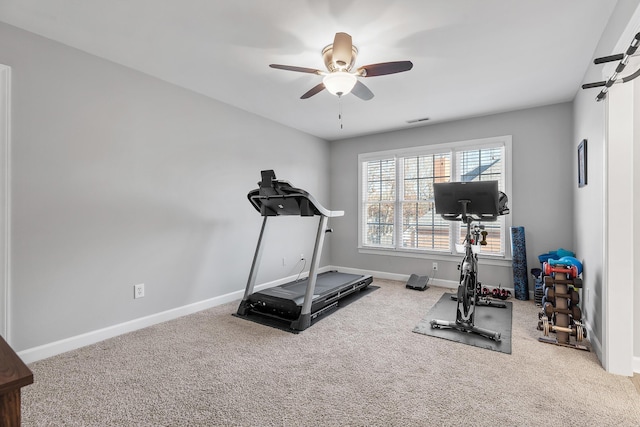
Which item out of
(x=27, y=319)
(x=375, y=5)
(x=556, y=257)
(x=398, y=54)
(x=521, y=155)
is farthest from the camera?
(x=521, y=155)

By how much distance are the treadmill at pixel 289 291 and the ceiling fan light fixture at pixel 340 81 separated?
1131 mm

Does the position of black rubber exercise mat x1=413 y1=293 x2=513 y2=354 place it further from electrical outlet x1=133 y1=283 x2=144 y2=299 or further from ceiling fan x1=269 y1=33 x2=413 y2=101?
electrical outlet x1=133 y1=283 x2=144 y2=299

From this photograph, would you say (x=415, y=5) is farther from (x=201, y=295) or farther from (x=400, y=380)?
(x=201, y=295)

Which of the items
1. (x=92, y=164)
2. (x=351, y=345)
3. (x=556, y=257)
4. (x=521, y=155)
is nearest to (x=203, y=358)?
(x=351, y=345)

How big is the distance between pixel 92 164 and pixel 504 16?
3.51 metres

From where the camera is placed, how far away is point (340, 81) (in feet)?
7.66

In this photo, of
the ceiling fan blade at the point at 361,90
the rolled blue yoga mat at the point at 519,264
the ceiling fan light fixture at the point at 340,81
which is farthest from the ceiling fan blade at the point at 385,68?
the rolled blue yoga mat at the point at 519,264

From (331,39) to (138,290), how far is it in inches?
115

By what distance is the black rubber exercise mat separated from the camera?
2781mm

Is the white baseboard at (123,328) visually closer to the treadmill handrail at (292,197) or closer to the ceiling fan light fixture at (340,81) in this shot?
the treadmill handrail at (292,197)

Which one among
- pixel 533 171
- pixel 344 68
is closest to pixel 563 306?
pixel 533 171

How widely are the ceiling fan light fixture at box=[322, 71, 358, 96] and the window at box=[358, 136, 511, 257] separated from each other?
Result: 2.88 m

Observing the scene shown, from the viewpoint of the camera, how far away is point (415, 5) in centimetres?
210

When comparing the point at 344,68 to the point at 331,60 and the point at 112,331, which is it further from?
the point at 112,331
